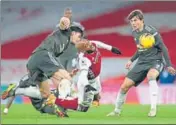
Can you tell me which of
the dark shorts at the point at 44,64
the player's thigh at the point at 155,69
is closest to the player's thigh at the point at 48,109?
the dark shorts at the point at 44,64

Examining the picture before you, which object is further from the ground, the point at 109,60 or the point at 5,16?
the point at 5,16

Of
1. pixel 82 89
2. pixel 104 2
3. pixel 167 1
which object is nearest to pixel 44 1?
pixel 104 2

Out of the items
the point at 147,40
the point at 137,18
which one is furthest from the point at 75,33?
the point at 147,40

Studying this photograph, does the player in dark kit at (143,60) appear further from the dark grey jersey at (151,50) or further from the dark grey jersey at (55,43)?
the dark grey jersey at (55,43)

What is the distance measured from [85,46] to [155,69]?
58.9 inches

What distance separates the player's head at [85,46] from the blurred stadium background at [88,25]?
26.6 ft

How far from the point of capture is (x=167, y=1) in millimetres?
20734

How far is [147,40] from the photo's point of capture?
10789 mm

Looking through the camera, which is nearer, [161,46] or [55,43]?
[55,43]

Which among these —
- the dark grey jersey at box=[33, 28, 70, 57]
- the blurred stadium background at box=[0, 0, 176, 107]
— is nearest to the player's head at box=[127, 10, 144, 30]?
the dark grey jersey at box=[33, 28, 70, 57]

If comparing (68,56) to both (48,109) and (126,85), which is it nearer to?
(48,109)

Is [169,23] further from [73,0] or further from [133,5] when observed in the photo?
[73,0]

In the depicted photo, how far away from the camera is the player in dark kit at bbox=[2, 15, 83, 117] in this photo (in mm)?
10312

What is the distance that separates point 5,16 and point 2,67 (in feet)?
5.01
